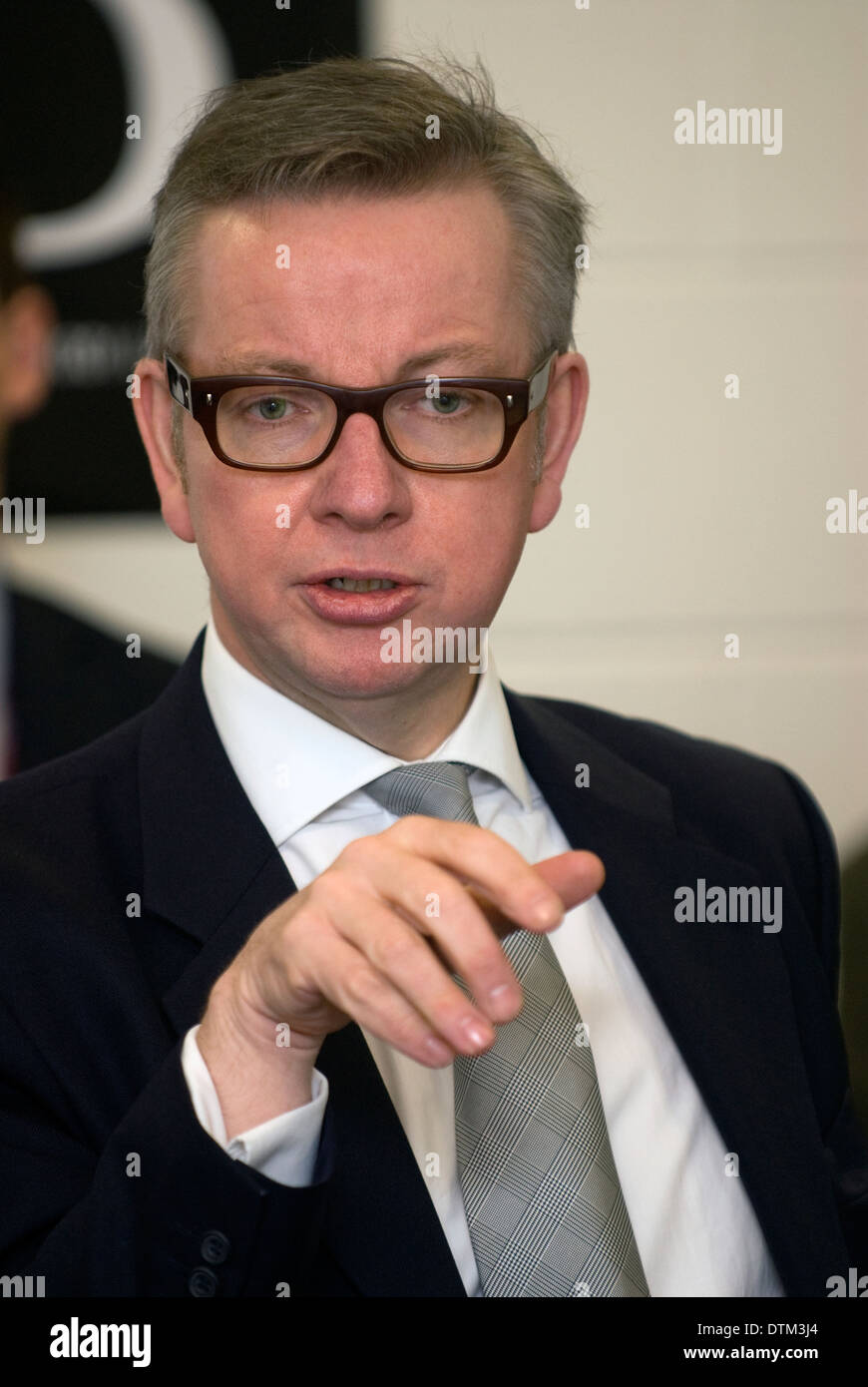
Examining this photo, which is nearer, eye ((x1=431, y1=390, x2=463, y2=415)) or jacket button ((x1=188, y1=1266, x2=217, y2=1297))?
jacket button ((x1=188, y1=1266, x2=217, y2=1297))

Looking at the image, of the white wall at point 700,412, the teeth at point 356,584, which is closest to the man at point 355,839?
the teeth at point 356,584

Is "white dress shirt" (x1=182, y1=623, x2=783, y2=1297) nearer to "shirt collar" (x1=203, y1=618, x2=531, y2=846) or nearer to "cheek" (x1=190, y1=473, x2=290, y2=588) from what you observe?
"shirt collar" (x1=203, y1=618, x2=531, y2=846)

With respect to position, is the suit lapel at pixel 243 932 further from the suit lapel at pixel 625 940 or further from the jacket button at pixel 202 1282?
the jacket button at pixel 202 1282

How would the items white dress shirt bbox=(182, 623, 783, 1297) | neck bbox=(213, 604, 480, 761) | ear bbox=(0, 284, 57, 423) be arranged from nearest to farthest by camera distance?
white dress shirt bbox=(182, 623, 783, 1297), neck bbox=(213, 604, 480, 761), ear bbox=(0, 284, 57, 423)

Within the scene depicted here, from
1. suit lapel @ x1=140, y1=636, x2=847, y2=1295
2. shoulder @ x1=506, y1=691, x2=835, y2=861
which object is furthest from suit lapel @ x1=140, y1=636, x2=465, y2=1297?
shoulder @ x1=506, y1=691, x2=835, y2=861

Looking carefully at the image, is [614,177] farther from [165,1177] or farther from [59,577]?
[165,1177]

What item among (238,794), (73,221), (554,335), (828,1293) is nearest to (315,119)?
(554,335)

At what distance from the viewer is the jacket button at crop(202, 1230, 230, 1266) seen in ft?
2.91

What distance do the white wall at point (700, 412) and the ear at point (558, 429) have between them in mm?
1021

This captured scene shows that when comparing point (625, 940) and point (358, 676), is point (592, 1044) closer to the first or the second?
point (625, 940)

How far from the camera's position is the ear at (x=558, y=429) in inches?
53.7

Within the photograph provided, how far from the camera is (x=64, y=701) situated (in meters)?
2.39

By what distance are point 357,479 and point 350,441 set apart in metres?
0.03

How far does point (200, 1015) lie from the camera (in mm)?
1043
